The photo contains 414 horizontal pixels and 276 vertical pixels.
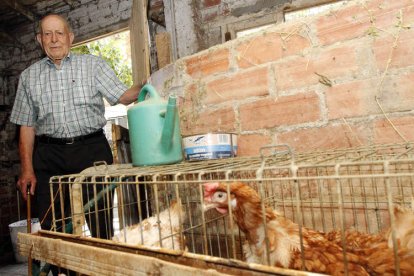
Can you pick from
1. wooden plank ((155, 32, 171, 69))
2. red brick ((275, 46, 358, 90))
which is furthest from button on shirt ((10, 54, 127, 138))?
red brick ((275, 46, 358, 90))

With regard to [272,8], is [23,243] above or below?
below

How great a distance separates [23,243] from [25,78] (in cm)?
120

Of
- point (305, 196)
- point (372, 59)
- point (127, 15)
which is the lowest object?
point (305, 196)

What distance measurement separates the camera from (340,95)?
115 cm

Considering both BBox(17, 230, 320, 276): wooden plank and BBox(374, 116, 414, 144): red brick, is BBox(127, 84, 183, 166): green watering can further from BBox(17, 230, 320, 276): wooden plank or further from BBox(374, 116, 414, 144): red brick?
BBox(374, 116, 414, 144): red brick

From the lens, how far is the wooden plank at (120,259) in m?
0.48

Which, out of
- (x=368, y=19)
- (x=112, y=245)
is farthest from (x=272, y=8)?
(x=112, y=245)

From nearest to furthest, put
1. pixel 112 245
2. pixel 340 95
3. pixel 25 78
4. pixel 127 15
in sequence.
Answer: pixel 112 245
pixel 340 95
pixel 25 78
pixel 127 15

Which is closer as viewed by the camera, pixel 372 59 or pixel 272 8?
pixel 372 59

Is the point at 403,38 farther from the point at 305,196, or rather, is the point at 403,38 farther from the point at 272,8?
the point at 272,8

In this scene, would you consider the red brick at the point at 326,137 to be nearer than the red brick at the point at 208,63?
Yes

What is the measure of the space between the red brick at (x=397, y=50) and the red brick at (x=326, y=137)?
239 mm

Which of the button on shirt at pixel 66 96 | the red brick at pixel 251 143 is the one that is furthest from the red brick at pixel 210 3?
the red brick at pixel 251 143

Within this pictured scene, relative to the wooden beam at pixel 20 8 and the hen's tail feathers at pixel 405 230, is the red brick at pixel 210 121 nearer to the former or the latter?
the hen's tail feathers at pixel 405 230
